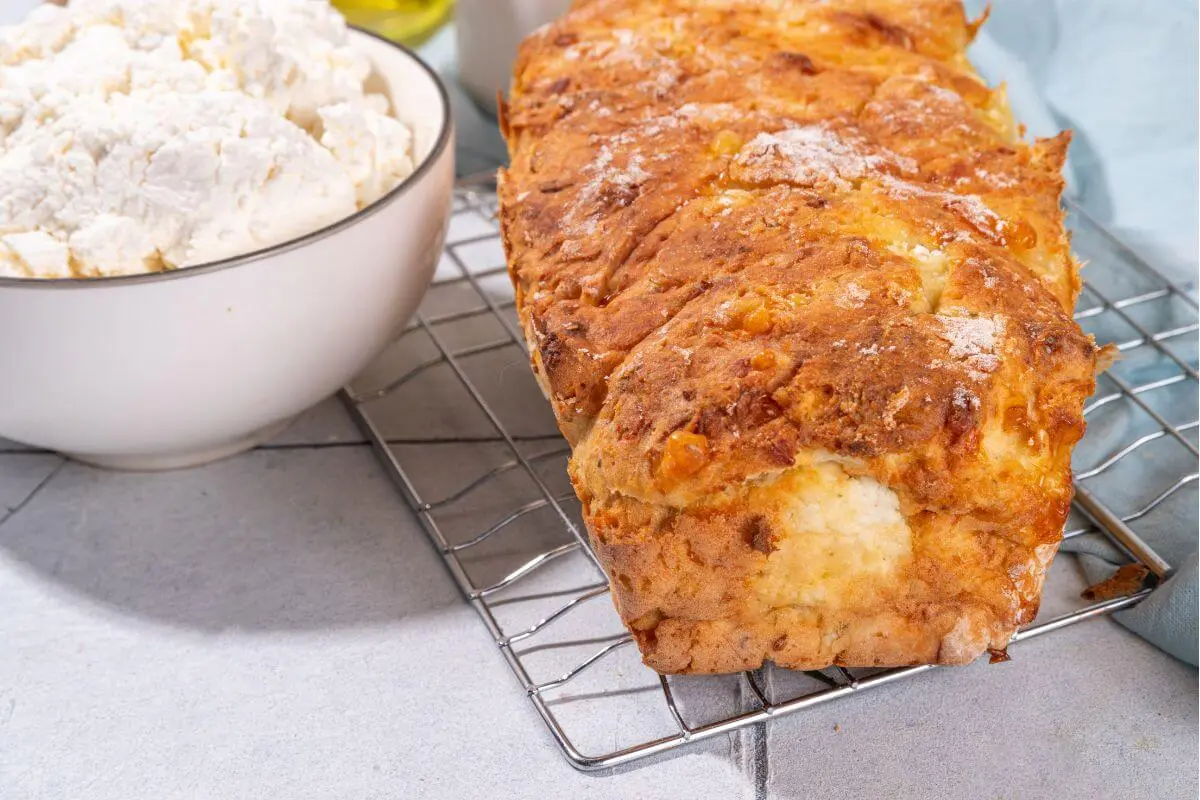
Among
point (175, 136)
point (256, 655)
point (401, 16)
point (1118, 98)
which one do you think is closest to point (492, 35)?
point (401, 16)

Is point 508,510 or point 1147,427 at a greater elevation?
point 1147,427

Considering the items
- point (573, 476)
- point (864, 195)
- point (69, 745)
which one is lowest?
point (69, 745)

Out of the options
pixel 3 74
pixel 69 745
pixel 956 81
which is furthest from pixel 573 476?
pixel 3 74

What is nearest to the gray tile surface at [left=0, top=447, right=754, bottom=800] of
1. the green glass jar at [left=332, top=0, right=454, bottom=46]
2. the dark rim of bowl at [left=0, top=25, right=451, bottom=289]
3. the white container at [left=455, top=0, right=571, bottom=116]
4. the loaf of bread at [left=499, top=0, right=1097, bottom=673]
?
the loaf of bread at [left=499, top=0, right=1097, bottom=673]

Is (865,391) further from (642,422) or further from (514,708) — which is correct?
(514,708)

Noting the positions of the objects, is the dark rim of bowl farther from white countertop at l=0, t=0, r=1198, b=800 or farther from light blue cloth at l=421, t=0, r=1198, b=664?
light blue cloth at l=421, t=0, r=1198, b=664

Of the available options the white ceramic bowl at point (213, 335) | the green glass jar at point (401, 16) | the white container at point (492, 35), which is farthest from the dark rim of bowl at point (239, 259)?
the green glass jar at point (401, 16)
